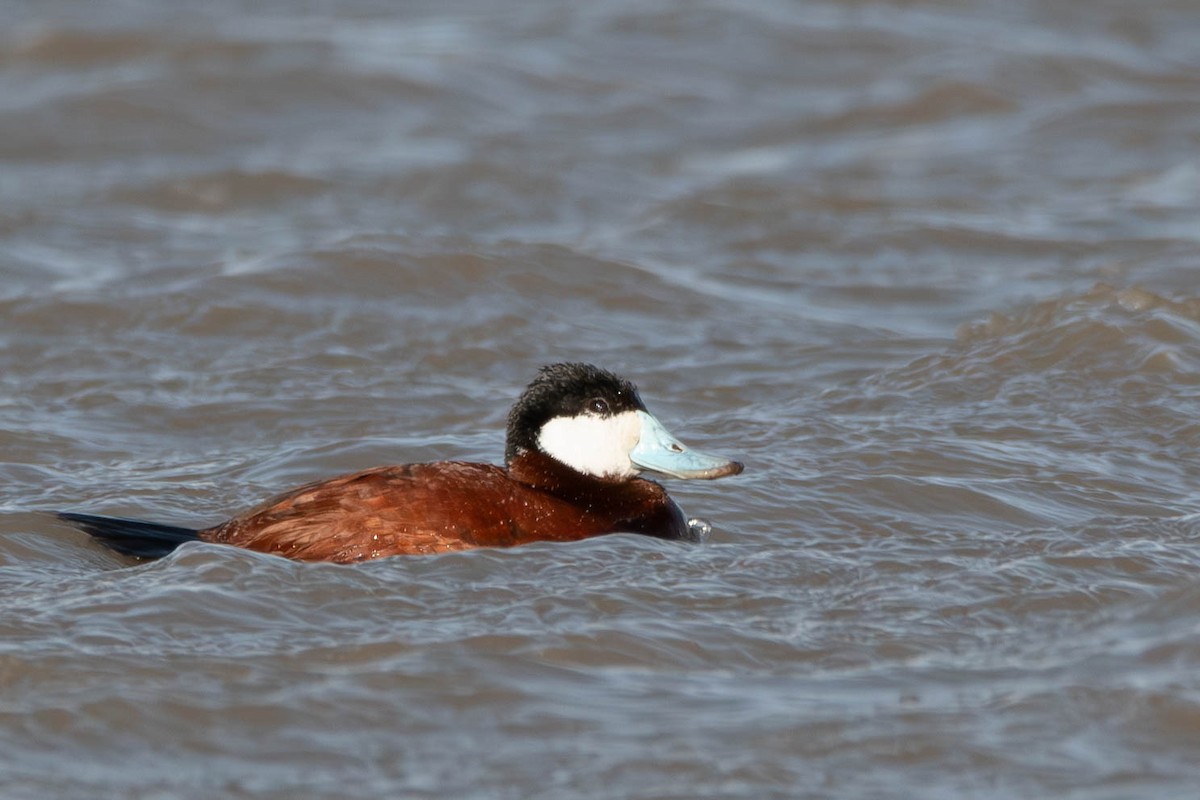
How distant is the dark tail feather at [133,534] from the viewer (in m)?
5.85

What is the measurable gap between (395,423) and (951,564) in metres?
2.75

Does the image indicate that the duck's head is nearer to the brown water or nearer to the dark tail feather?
the brown water

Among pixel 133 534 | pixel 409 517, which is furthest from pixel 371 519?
pixel 133 534

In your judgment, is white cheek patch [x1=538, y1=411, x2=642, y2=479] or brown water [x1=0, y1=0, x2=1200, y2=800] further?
white cheek patch [x1=538, y1=411, x2=642, y2=479]

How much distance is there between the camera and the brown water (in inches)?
188

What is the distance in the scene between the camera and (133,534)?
5.86 m

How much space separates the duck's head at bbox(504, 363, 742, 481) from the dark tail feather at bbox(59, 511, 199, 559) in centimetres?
110

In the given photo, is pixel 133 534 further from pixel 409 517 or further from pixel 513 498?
pixel 513 498

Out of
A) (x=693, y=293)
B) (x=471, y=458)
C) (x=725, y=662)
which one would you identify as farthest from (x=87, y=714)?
(x=693, y=293)

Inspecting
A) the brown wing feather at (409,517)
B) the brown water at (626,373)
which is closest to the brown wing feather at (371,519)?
the brown wing feather at (409,517)

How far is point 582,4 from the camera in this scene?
14.8 m

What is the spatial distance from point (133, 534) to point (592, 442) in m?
1.49

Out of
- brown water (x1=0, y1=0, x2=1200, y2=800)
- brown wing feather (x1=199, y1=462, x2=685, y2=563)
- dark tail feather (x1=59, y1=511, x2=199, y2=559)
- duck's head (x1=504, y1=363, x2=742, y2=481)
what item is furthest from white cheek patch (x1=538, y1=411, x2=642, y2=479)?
dark tail feather (x1=59, y1=511, x2=199, y2=559)

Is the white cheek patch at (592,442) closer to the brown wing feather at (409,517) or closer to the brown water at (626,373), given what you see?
the brown wing feather at (409,517)
